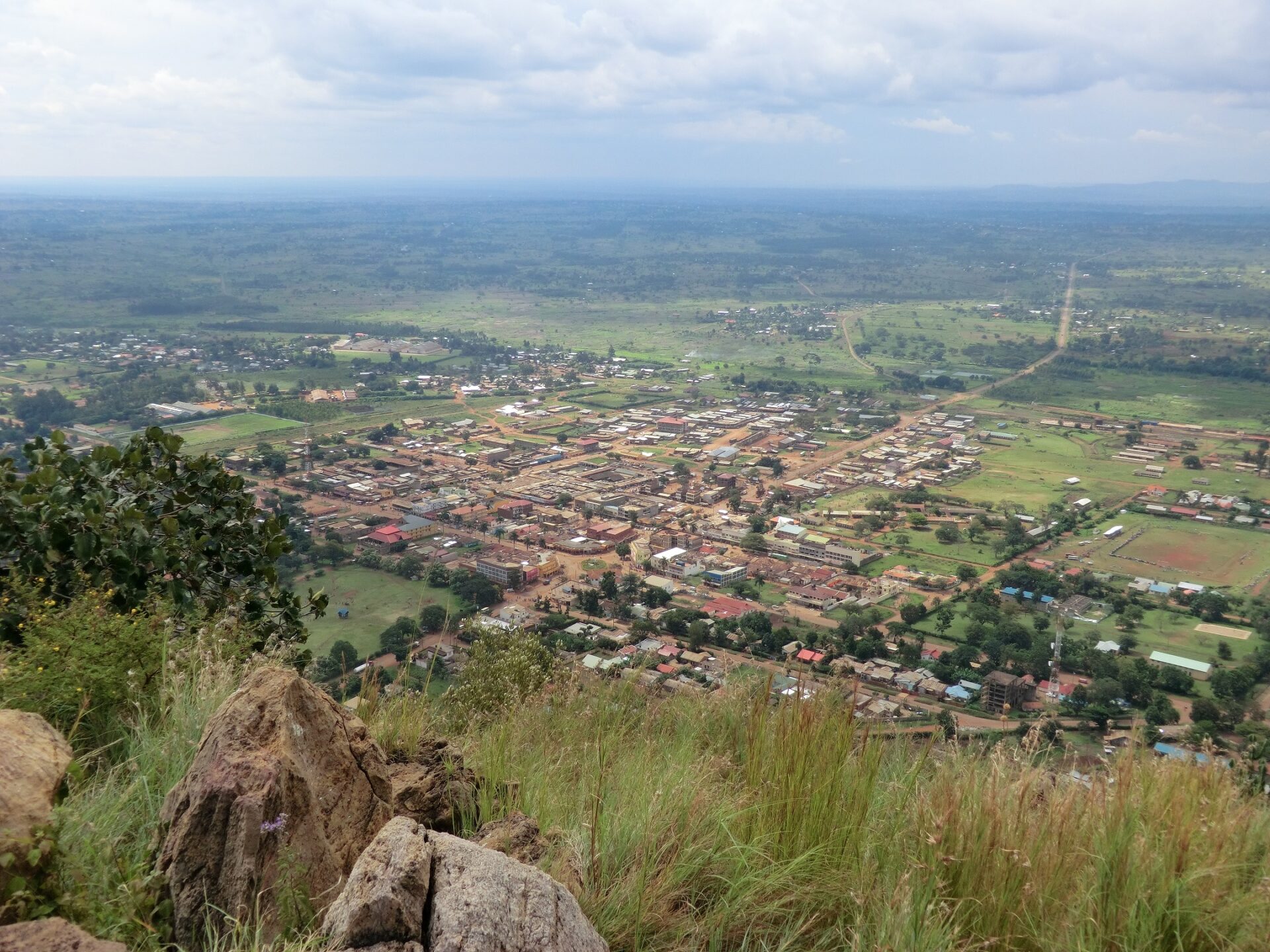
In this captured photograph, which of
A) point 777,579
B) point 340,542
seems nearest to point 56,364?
point 340,542

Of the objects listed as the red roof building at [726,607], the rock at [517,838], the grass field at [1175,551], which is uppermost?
the rock at [517,838]

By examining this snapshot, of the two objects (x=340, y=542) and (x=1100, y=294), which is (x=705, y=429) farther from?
(x=1100, y=294)

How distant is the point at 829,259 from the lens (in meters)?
89.2

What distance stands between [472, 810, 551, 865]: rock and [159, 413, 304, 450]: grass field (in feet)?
85.2

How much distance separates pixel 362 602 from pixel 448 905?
13.4 m

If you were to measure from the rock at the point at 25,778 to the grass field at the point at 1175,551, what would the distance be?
1995 centimetres

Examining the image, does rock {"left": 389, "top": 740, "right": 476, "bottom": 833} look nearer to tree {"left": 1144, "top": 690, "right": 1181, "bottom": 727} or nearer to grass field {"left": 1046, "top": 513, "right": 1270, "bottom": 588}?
tree {"left": 1144, "top": 690, "right": 1181, "bottom": 727}

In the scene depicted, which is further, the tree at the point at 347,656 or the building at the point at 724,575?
the building at the point at 724,575

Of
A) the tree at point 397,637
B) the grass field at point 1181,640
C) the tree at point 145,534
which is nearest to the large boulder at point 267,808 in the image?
the tree at point 145,534

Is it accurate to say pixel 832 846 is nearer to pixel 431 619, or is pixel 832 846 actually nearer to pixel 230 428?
pixel 431 619

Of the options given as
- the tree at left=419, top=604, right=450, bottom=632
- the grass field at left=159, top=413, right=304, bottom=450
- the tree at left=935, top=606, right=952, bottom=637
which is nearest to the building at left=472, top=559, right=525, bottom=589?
the tree at left=419, top=604, right=450, bottom=632

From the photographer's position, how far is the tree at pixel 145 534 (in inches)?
166

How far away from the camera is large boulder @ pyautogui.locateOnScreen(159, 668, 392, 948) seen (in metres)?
2.10

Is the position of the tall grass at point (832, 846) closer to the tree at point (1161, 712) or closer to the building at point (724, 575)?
the tree at point (1161, 712)
